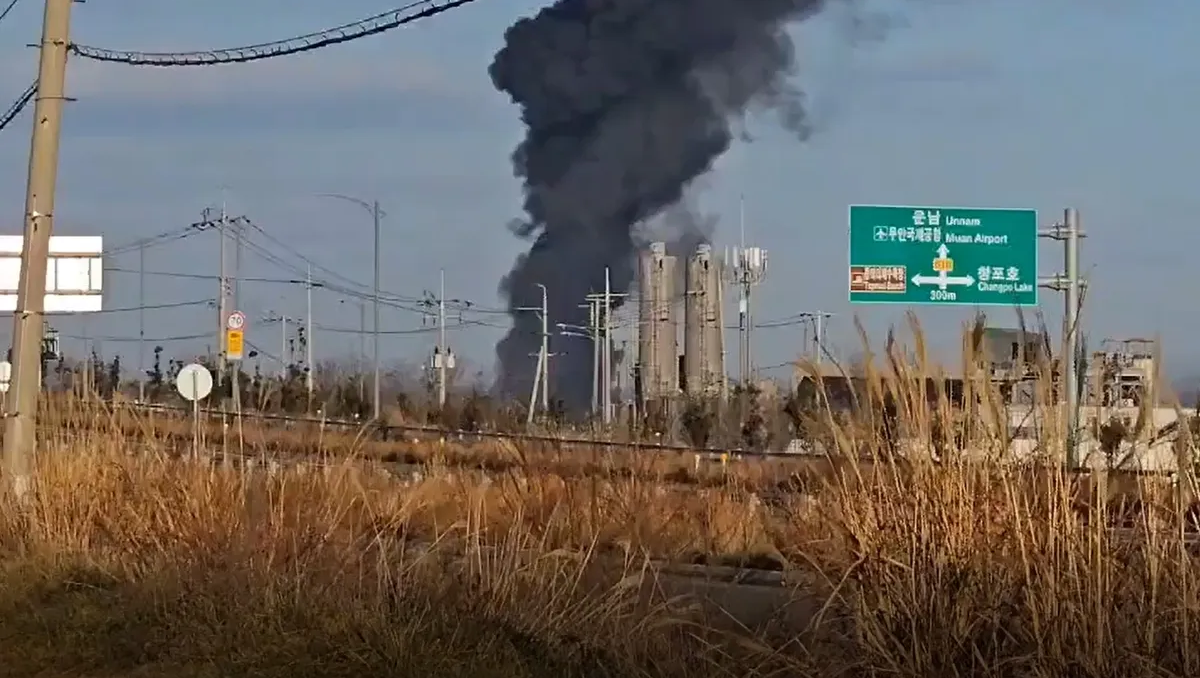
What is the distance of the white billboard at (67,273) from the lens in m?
27.6

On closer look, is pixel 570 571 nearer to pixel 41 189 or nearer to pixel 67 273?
pixel 41 189

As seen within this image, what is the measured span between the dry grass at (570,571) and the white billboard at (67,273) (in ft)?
49.6

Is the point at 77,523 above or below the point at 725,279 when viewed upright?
below

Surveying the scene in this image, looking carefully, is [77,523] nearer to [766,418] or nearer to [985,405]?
[985,405]

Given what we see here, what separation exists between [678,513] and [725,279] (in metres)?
52.4

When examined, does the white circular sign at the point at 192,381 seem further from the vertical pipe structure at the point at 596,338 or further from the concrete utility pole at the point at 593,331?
the vertical pipe structure at the point at 596,338

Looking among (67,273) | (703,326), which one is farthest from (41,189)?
(703,326)

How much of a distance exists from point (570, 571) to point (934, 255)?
19.8 m

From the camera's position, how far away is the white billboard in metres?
27.6

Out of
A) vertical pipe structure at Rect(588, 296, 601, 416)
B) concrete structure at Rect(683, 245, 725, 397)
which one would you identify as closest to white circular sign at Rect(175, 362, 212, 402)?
vertical pipe structure at Rect(588, 296, 601, 416)

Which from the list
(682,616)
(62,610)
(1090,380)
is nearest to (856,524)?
(1090,380)

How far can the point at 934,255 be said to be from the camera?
27484 mm

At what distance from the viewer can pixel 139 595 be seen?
388 inches

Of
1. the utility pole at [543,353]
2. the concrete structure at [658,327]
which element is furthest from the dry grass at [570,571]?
the concrete structure at [658,327]
